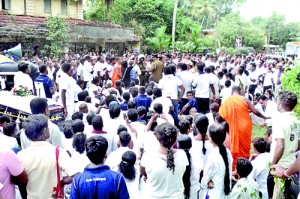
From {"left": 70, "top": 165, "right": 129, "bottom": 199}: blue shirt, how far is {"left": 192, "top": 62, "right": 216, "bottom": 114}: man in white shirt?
6.58 metres

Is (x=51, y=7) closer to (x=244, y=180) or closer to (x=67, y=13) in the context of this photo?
(x=67, y=13)

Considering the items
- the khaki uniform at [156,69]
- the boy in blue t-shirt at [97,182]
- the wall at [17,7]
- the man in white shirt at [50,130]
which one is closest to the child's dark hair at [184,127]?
the man in white shirt at [50,130]

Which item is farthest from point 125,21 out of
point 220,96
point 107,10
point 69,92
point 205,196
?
point 205,196

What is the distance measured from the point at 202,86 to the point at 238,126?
3360 millimetres

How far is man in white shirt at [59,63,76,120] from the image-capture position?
24.6ft

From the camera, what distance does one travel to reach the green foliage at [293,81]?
4.14 metres

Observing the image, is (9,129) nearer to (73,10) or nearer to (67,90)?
(67,90)

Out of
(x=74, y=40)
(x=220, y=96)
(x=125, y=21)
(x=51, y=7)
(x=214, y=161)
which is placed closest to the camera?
(x=214, y=161)

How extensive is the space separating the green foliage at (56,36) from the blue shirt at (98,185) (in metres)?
16.5

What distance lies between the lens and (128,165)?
4.07 m

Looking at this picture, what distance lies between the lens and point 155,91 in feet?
24.3

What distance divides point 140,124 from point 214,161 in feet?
7.00

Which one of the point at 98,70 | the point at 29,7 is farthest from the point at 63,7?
the point at 98,70

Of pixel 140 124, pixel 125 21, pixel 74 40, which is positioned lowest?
pixel 140 124
